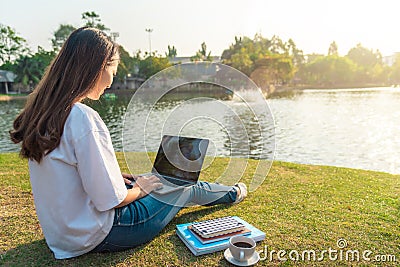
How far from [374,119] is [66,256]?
43.6 ft

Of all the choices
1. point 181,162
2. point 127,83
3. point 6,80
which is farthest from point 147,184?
point 6,80

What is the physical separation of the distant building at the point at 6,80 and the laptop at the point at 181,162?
3558cm

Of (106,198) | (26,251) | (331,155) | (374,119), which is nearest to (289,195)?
(106,198)

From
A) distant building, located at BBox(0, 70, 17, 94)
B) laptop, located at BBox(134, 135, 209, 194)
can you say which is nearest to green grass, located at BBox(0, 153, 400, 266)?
laptop, located at BBox(134, 135, 209, 194)

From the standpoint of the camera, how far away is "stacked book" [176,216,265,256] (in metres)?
1.92

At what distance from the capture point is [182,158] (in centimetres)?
224

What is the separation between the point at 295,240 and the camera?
2.07m

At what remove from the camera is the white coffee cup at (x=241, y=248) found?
68.8 inches

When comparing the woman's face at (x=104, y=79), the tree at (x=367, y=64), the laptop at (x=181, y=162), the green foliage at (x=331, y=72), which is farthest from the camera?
the tree at (x=367, y=64)

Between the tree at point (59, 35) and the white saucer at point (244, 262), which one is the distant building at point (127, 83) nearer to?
the tree at point (59, 35)

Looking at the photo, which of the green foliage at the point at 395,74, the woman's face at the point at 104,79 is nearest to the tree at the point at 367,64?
the green foliage at the point at 395,74

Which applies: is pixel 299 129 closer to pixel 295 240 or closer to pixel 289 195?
pixel 289 195

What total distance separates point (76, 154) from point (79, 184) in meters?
0.18

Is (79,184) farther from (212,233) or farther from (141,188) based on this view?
(212,233)
